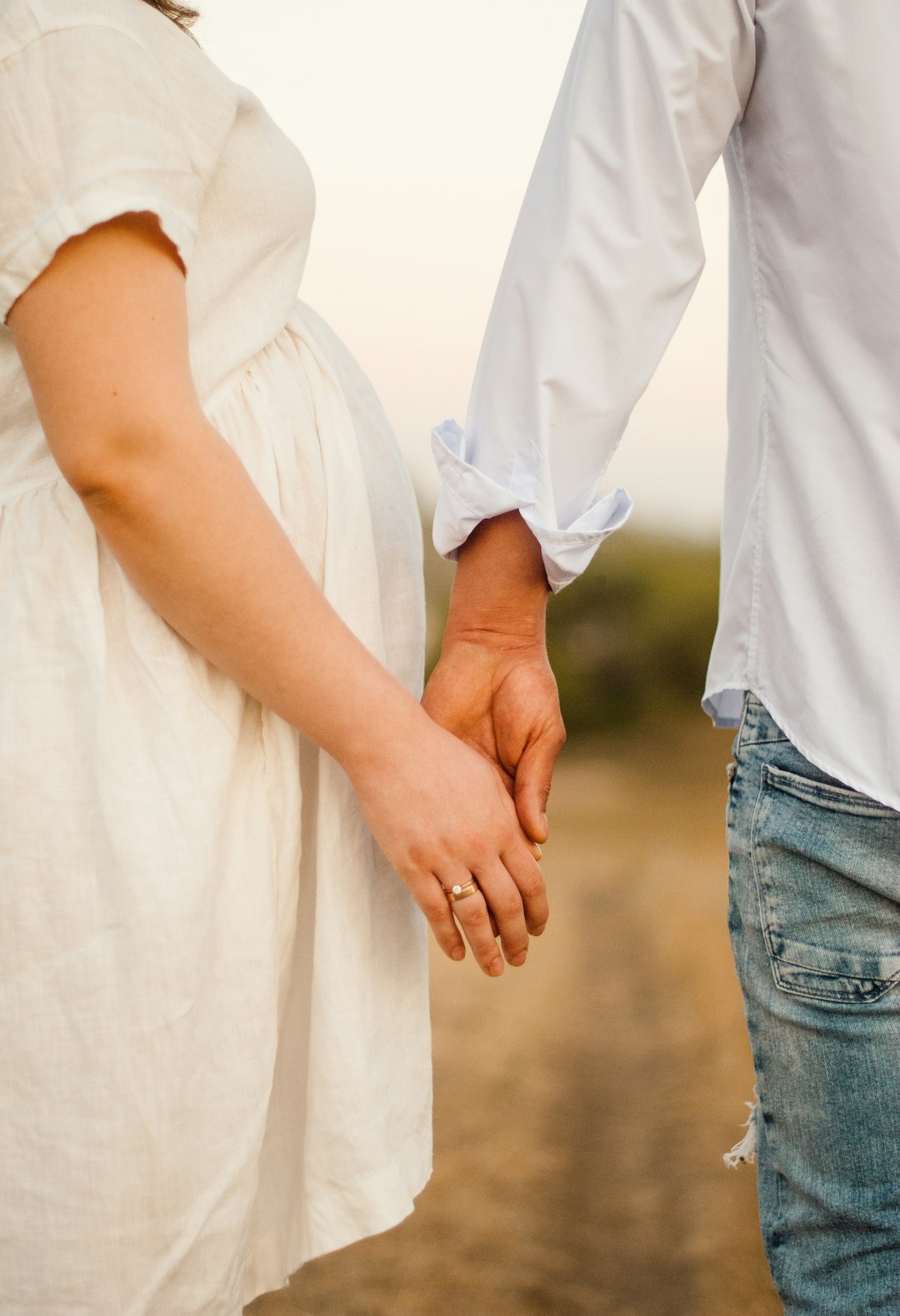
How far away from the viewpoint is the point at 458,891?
67cm

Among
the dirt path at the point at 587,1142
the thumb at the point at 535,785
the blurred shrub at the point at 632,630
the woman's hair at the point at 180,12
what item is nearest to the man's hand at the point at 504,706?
the thumb at the point at 535,785

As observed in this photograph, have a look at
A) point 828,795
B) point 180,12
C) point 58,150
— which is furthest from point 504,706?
point 180,12

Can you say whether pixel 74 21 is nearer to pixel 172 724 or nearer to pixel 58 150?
pixel 58 150

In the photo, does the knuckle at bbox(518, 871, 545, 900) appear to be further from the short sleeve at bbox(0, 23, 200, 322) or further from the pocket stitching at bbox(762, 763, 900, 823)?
the short sleeve at bbox(0, 23, 200, 322)

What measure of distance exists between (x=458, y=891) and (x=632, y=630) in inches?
152

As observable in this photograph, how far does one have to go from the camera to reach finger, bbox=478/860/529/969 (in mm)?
678

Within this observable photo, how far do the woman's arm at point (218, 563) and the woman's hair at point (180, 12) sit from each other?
1.04 feet

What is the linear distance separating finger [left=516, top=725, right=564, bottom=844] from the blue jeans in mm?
142

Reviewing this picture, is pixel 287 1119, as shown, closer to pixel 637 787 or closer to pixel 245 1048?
pixel 245 1048

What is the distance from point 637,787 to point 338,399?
4136 mm

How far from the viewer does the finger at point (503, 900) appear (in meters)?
0.68

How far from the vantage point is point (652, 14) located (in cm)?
64

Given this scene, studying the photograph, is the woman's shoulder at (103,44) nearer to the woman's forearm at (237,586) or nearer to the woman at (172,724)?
the woman at (172,724)

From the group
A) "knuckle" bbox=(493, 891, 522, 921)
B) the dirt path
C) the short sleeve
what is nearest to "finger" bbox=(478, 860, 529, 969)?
"knuckle" bbox=(493, 891, 522, 921)
